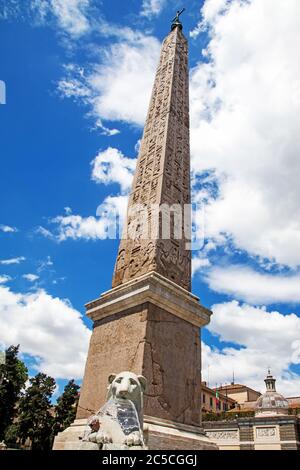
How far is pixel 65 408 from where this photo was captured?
112 feet

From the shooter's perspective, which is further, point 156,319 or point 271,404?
point 271,404

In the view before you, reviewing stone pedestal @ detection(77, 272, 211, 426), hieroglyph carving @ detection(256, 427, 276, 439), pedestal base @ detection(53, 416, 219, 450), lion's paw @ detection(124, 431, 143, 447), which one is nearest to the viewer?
lion's paw @ detection(124, 431, 143, 447)

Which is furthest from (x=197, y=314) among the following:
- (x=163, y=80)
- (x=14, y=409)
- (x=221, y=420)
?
(x=14, y=409)

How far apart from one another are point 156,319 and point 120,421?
5.42ft

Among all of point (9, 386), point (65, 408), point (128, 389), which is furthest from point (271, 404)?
point (128, 389)

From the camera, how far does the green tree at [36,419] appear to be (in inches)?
1266

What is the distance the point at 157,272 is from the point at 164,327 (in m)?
0.81

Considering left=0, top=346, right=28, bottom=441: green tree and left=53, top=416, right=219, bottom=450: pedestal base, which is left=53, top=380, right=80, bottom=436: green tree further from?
left=53, top=416, right=219, bottom=450: pedestal base

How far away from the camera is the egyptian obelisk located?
4523mm

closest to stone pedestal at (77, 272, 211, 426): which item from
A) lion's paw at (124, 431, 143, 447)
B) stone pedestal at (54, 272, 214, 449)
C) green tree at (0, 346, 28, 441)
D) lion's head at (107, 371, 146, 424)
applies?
stone pedestal at (54, 272, 214, 449)

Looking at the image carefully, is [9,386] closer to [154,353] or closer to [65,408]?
[65,408]

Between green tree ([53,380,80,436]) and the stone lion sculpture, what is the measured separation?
32.3 m

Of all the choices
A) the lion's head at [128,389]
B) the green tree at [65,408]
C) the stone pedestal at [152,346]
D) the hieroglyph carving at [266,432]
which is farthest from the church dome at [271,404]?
the lion's head at [128,389]
